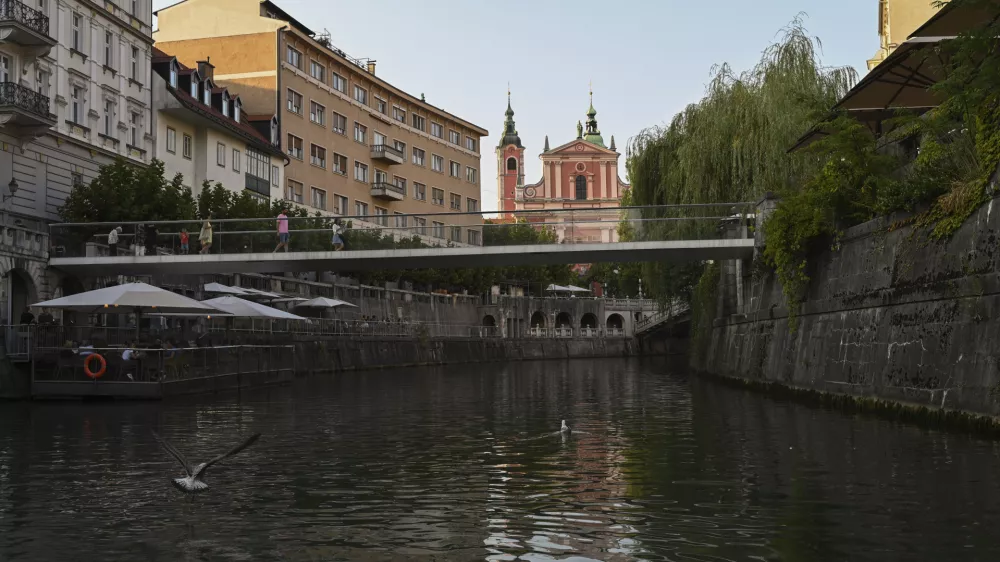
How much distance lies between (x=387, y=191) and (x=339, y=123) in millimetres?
6461

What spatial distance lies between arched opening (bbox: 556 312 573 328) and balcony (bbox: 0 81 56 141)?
7579 cm

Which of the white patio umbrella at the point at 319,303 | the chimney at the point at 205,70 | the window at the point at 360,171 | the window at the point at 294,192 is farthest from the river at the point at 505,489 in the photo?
the window at the point at 360,171

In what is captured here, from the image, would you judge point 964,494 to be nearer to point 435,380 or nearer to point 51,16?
point 435,380

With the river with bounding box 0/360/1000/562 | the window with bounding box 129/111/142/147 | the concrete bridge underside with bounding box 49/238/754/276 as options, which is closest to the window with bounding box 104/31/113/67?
the window with bounding box 129/111/142/147

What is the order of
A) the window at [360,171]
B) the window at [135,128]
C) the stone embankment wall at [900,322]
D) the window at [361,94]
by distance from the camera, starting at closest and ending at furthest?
1. the stone embankment wall at [900,322]
2. the window at [135,128]
3. the window at [360,171]
4. the window at [361,94]

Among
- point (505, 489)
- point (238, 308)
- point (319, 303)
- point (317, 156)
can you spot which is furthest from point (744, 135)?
point (317, 156)

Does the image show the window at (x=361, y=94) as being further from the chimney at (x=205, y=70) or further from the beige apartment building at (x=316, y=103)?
the chimney at (x=205, y=70)

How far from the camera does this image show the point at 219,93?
63156 mm

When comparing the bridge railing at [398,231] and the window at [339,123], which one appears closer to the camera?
the bridge railing at [398,231]

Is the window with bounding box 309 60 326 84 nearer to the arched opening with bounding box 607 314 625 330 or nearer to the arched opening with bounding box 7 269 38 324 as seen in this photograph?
the arched opening with bounding box 7 269 38 324

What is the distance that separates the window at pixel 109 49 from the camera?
49.9 metres

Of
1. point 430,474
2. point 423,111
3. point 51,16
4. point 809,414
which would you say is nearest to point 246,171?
point 51,16

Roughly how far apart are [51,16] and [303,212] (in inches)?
723

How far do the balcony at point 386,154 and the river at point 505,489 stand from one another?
56922mm
